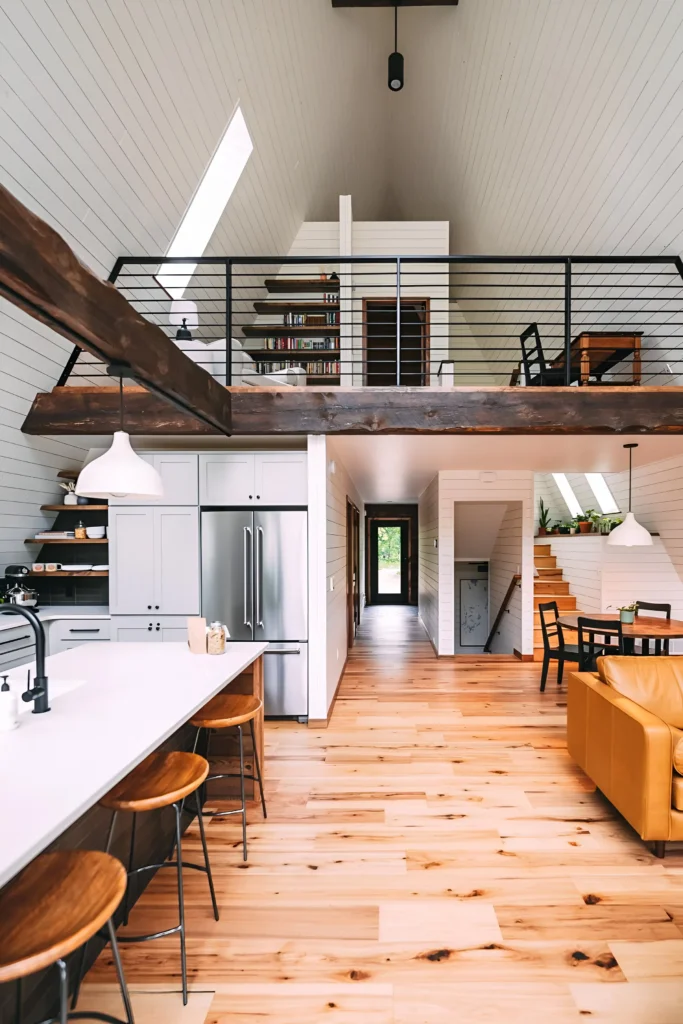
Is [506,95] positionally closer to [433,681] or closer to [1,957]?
[433,681]

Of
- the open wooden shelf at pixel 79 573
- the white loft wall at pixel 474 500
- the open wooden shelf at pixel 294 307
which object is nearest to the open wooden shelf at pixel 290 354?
the open wooden shelf at pixel 294 307

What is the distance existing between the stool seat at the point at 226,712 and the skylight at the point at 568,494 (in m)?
7.11

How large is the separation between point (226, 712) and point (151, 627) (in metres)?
2.00

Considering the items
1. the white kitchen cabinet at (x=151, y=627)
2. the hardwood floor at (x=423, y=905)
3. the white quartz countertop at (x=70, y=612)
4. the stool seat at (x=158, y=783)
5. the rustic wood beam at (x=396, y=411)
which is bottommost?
the hardwood floor at (x=423, y=905)

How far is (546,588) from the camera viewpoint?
7656mm

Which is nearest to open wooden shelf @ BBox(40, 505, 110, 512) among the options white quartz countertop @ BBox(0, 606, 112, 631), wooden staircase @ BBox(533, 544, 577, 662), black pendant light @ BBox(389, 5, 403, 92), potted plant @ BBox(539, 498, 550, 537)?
white quartz countertop @ BBox(0, 606, 112, 631)

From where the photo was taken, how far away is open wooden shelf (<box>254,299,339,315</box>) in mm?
6285

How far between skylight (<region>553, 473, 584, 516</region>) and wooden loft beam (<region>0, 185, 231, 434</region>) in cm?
734

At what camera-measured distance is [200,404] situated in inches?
116

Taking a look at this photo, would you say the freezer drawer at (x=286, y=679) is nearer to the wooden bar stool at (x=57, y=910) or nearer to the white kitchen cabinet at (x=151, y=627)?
the white kitchen cabinet at (x=151, y=627)

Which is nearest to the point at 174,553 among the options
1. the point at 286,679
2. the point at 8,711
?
the point at 286,679

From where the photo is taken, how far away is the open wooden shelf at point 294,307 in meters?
6.29

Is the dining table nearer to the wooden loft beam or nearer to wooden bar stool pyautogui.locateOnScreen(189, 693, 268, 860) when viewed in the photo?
wooden bar stool pyautogui.locateOnScreen(189, 693, 268, 860)

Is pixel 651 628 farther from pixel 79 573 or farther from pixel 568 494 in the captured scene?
pixel 79 573
